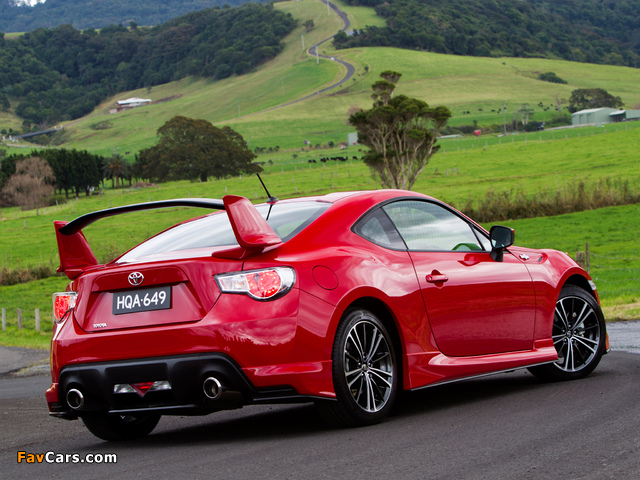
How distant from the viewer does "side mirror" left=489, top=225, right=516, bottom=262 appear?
21.1 ft

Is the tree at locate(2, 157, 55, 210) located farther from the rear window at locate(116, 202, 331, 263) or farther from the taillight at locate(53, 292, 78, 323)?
the taillight at locate(53, 292, 78, 323)

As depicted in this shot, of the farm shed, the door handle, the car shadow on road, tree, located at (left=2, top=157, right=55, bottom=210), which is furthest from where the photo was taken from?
the farm shed

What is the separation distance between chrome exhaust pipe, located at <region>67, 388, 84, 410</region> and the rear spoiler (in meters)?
0.93

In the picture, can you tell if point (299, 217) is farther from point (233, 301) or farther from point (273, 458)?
point (273, 458)

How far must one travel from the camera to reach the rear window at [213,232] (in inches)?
209

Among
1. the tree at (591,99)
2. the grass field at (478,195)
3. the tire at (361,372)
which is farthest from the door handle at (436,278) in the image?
the tree at (591,99)

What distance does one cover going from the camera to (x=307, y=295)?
484cm

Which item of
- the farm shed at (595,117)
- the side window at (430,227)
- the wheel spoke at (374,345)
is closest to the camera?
the wheel spoke at (374,345)

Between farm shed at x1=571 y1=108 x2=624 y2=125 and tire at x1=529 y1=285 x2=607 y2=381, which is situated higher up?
tire at x1=529 y1=285 x2=607 y2=381

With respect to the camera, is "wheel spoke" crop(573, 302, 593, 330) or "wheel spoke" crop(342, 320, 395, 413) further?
"wheel spoke" crop(573, 302, 593, 330)

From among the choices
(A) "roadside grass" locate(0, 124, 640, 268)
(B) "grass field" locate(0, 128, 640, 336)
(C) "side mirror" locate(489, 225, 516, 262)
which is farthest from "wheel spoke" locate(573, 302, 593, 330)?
(A) "roadside grass" locate(0, 124, 640, 268)

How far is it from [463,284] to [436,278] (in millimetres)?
313

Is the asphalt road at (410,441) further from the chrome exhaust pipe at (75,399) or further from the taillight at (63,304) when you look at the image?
the taillight at (63,304)

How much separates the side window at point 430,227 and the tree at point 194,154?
98.1m
